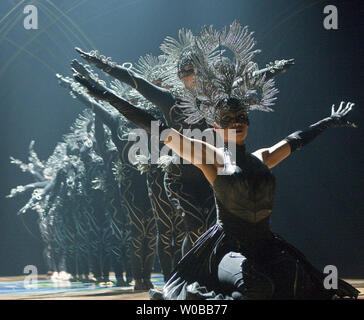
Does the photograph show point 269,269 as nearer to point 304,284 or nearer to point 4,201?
point 304,284

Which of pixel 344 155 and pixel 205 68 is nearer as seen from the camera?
pixel 205 68

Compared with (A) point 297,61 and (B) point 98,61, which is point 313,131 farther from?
(A) point 297,61

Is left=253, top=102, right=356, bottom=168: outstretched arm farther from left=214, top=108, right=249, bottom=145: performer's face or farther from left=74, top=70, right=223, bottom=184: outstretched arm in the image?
left=74, top=70, right=223, bottom=184: outstretched arm

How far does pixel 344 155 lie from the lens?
5.63 metres

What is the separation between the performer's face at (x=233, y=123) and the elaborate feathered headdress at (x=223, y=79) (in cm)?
4

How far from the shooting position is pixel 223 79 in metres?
2.48

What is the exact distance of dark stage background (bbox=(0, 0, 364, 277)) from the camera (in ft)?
17.9

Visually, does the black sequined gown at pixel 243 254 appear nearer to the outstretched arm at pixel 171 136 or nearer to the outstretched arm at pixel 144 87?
the outstretched arm at pixel 171 136

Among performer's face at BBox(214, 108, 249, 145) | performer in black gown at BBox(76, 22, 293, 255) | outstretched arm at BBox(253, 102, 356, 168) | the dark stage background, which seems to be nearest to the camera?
performer's face at BBox(214, 108, 249, 145)

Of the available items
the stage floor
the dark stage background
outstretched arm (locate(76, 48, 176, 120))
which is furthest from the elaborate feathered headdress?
the dark stage background

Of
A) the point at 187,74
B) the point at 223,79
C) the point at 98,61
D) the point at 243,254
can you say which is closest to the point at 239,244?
the point at 243,254

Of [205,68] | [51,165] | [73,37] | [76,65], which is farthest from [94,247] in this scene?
[205,68]

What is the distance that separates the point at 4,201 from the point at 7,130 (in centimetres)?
111

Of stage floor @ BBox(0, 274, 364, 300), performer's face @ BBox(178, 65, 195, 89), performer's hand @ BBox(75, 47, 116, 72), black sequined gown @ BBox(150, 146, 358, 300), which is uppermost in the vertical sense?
performer's hand @ BBox(75, 47, 116, 72)
